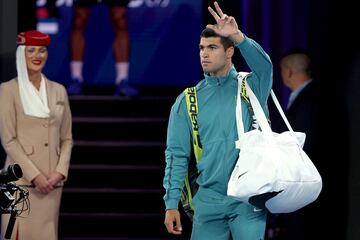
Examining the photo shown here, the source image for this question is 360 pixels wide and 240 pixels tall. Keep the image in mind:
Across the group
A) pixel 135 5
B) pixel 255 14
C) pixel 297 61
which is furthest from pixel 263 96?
pixel 135 5

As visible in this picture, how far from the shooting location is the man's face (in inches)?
254

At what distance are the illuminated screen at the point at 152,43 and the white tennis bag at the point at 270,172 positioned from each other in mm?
6460

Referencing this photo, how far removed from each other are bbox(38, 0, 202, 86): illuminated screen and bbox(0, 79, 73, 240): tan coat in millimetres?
4283

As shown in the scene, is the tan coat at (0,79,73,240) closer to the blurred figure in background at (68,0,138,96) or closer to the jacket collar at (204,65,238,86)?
the jacket collar at (204,65,238,86)

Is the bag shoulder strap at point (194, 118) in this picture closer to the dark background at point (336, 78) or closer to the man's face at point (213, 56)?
the man's face at point (213, 56)

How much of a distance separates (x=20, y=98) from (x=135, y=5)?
4.74m

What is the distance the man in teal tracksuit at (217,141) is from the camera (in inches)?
247

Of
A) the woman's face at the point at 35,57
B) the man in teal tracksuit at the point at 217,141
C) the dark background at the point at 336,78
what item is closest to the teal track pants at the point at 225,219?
the man in teal tracksuit at the point at 217,141

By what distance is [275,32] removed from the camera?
1066 cm

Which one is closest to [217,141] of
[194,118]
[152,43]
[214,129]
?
[214,129]

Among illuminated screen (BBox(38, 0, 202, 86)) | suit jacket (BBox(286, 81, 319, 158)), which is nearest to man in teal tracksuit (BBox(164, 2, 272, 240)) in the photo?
suit jacket (BBox(286, 81, 319, 158))

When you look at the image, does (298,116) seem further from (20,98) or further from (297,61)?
(20,98)

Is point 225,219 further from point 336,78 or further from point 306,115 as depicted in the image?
point 336,78

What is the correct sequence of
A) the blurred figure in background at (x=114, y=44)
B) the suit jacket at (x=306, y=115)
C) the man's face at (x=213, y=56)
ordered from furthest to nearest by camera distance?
the blurred figure in background at (x=114, y=44)
the suit jacket at (x=306, y=115)
the man's face at (x=213, y=56)
